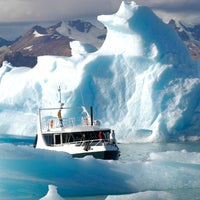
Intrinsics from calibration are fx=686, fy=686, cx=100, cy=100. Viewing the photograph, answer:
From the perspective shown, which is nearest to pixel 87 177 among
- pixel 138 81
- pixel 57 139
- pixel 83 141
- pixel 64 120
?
pixel 83 141

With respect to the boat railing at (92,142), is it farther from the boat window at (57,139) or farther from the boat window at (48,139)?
the boat window at (48,139)

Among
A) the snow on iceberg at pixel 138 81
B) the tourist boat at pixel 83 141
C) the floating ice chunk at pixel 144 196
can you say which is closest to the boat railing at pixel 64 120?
the tourist boat at pixel 83 141

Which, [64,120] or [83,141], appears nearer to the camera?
[83,141]

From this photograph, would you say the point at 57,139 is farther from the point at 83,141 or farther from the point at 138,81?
the point at 138,81

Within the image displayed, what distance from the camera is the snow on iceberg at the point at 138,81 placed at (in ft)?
123

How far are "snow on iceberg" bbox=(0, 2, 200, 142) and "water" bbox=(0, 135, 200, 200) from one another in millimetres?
18293

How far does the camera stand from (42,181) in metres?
16.7

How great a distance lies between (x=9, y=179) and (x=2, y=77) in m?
35.3

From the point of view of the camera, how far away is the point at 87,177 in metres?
17.3

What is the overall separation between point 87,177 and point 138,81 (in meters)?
21.9

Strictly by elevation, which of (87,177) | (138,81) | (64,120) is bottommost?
(87,177)

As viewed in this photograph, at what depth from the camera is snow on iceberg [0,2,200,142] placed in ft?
123

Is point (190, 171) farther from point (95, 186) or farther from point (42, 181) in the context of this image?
point (42, 181)

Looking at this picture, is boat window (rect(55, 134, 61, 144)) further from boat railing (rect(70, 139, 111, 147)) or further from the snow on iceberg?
the snow on iceberg
